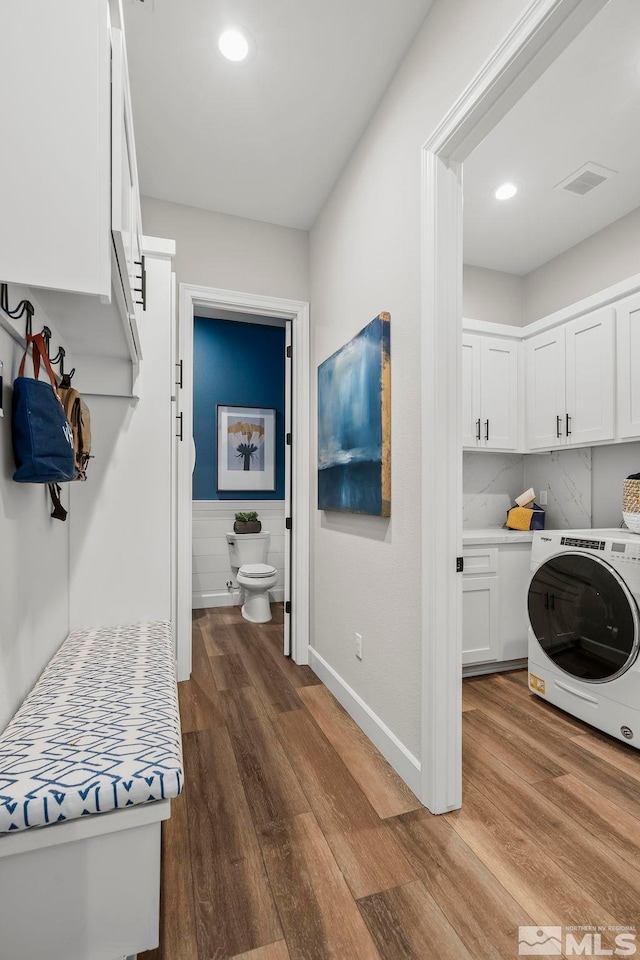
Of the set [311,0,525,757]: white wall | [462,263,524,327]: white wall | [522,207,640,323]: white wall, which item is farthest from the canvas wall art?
[522,207,640,323]: white wall

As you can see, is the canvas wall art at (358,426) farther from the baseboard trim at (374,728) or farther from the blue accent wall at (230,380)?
the blue accent wall at (230,380)

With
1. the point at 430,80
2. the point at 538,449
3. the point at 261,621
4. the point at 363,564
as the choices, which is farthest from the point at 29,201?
the point at 261,621

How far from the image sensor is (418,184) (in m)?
1.73

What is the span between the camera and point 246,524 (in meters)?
4.29

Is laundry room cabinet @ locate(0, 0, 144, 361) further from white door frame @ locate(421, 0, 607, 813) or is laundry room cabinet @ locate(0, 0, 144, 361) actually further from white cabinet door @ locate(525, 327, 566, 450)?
white cabinet door @ locate(525, 327, 566, 450)

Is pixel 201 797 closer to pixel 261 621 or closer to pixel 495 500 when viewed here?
pixel 261 621

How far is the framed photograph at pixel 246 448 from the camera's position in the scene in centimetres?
449

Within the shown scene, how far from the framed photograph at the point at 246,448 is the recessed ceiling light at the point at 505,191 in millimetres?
2679

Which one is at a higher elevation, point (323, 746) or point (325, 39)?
point (325, 39)

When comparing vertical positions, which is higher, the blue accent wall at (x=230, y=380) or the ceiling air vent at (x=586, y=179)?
the ceiling air vent at (x=586, y=179)

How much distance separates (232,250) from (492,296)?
1.92 m

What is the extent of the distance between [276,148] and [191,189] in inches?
23.3

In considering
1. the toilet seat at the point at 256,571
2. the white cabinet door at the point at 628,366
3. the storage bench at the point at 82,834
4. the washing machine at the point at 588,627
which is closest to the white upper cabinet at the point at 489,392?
the white cabinet door at the point at 628,366

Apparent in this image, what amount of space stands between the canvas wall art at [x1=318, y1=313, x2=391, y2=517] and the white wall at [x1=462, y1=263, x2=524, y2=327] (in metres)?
1.46
